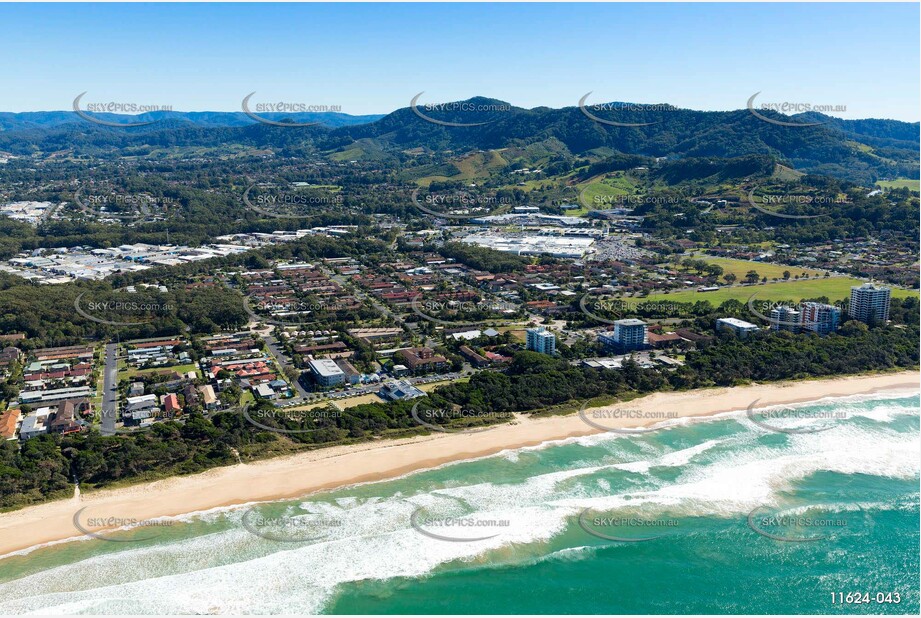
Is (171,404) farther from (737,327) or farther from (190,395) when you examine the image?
(737,327)

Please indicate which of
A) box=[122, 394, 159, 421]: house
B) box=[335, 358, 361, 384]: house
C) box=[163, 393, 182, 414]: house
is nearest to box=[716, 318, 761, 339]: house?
box=[335, 358, 361, 384]: house

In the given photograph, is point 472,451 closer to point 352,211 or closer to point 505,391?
point 505,391

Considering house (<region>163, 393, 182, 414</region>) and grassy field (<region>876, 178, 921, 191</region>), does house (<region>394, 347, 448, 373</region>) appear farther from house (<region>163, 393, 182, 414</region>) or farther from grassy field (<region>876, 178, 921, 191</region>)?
grassy field (<region>876, 178, 921, 191</region>)

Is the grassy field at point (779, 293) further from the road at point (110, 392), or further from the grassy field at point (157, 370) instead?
the road at point (110, 392)

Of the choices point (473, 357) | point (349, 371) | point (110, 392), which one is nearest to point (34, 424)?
point (110, 392)

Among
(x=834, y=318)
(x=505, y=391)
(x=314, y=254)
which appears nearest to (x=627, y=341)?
(x=505, y=391)

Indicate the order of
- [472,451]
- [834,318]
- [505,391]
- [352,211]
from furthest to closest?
[352,211]
[834,318]
[505,391]
[472,451]
